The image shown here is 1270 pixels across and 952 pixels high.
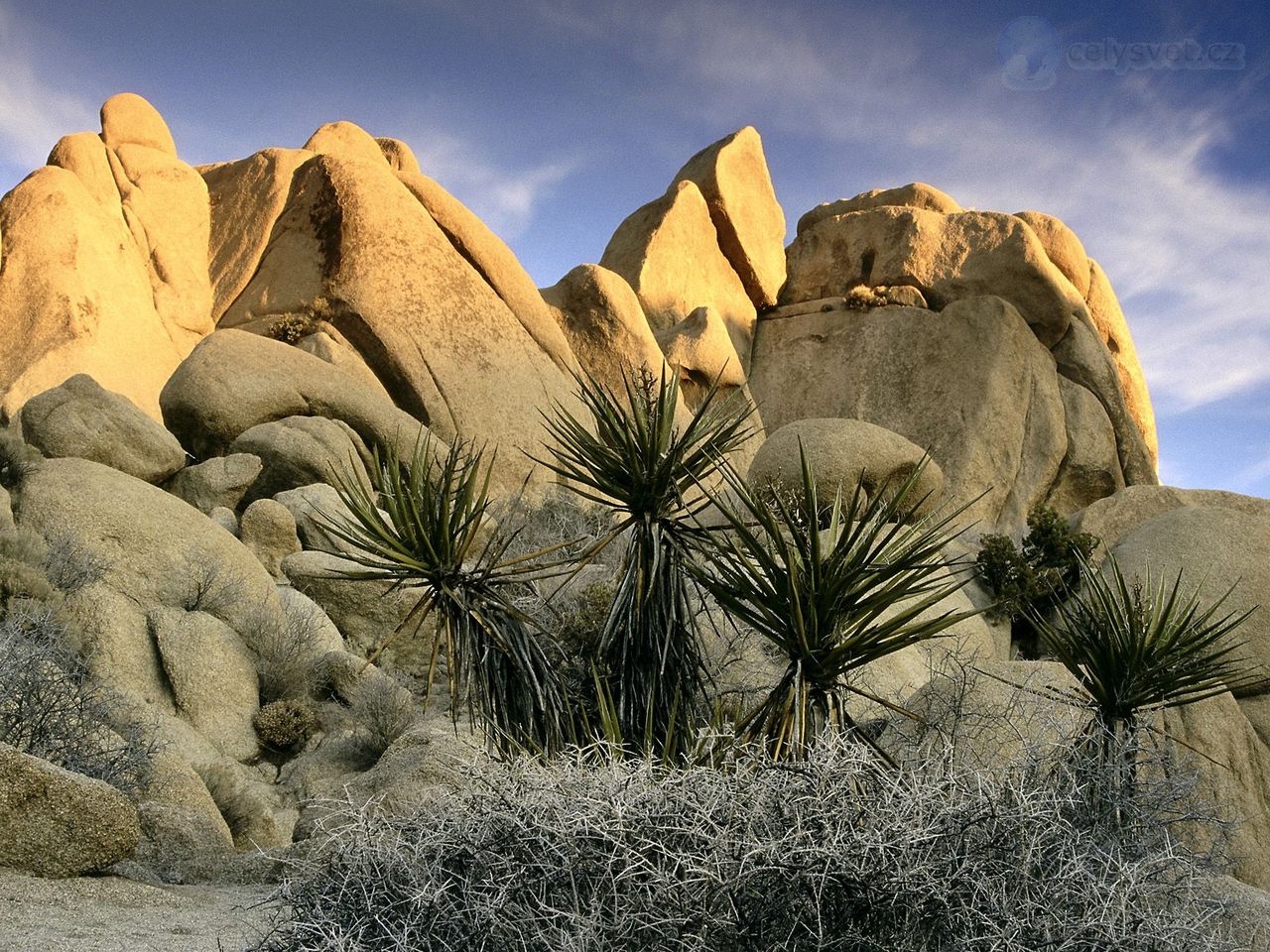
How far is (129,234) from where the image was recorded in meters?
23.5

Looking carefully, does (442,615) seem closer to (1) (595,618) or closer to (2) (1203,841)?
(1) (595,618)

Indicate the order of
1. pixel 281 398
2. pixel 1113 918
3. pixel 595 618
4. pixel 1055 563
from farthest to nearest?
pixel 281 398 → pixel 1055 563 → pixel 595 618 → pixel 1113 918

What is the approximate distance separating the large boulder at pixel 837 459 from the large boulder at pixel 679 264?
1121cm

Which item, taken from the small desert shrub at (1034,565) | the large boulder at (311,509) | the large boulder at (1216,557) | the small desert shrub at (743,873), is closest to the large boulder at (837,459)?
the small desert shrub at (1034,565)

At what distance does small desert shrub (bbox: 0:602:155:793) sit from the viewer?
7.29 meters

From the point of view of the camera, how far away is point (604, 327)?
2388 cm

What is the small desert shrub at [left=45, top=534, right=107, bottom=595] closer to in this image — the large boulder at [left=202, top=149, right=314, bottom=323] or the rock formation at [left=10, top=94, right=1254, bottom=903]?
the rock formation at [left=10, top=94, right=1254, bottom=903]

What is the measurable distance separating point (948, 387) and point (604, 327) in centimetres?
794

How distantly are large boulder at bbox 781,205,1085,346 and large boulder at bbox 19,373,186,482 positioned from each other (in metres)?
18.1

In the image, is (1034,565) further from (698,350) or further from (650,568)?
(650,568)

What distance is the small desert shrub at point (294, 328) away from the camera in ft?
66.7

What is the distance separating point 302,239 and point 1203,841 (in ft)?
59.9

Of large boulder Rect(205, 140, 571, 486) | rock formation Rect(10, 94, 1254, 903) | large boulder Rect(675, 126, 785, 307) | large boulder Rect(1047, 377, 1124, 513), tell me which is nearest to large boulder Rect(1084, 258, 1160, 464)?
rock formation Rect(10, 94, 1254, 903)

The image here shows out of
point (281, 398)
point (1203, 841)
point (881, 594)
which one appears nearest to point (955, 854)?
point (881, 594)
